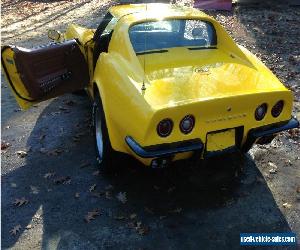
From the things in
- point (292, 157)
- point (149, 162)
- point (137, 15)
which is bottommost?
point (292, 157)

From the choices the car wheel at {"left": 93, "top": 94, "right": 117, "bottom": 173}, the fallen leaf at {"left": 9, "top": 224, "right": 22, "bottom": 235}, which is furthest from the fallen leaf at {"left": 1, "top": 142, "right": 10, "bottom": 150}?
the fallen leaf at {"left": 9, "top": 224, "right": 22, "bottom": 235}

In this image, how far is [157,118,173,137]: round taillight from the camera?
152 inches

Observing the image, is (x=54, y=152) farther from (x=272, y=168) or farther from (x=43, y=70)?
(x=272, y=168)

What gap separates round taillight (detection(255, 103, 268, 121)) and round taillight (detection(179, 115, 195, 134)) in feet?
2.51

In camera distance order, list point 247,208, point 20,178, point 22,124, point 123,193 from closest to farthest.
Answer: point 247,208 < point 123,193 < point 20,178 < point 22,124

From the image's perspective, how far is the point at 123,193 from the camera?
4.71 meters

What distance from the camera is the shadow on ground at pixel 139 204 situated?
13.3ft

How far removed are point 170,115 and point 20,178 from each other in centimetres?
239

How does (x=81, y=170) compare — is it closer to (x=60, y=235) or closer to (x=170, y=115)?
(x=60, y=235)

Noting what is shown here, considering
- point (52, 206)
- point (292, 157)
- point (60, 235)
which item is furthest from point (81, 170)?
point (292, 157)

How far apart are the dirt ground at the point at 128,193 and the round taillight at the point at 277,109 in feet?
2.97

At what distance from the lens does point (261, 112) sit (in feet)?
14.1

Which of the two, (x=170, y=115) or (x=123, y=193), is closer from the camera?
(x=170, y=115)

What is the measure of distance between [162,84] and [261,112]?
1090 millimetres
